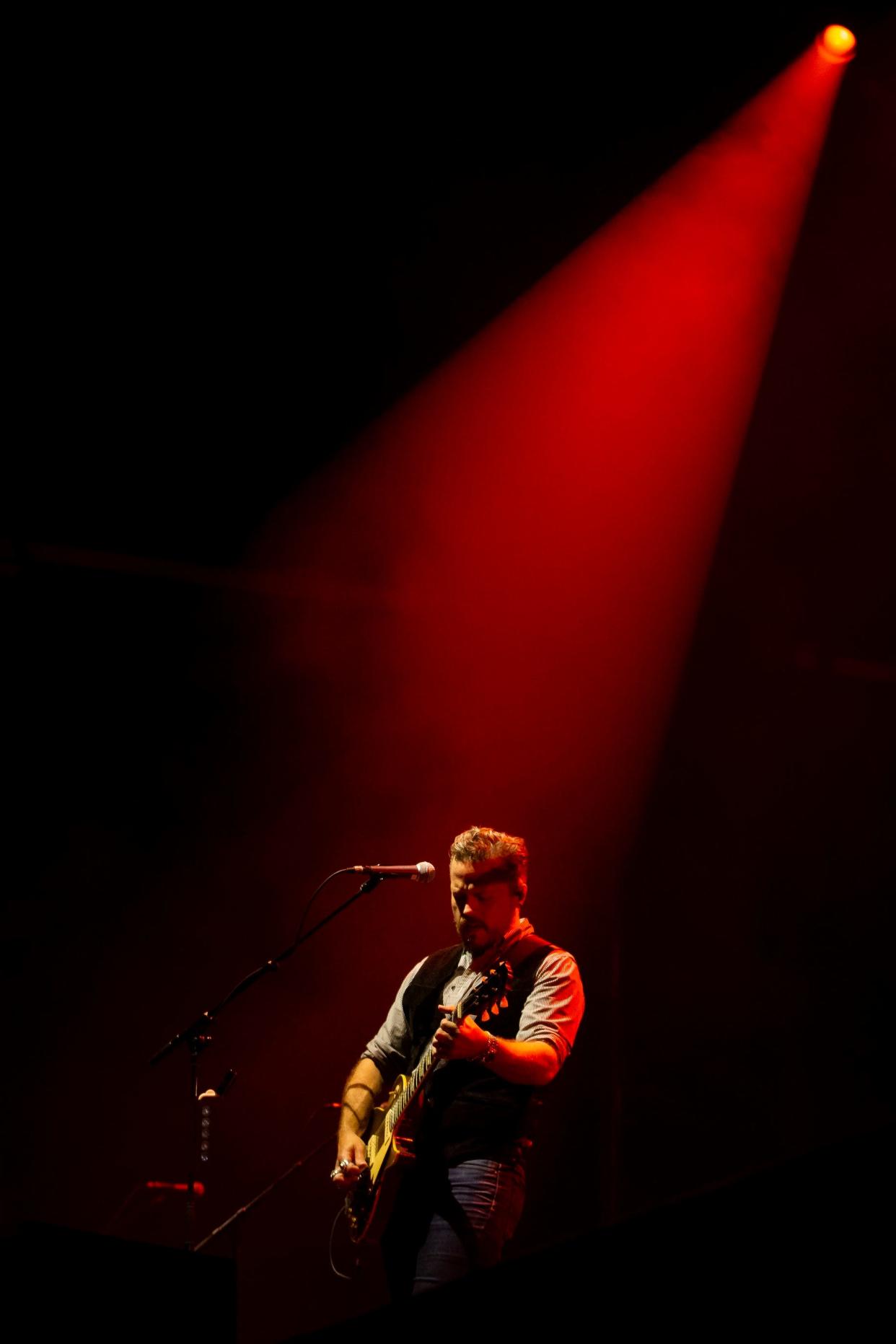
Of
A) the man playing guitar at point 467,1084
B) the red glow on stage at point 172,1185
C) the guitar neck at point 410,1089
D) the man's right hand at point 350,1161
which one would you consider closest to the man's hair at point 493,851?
the man playing guitar at point 467,1084

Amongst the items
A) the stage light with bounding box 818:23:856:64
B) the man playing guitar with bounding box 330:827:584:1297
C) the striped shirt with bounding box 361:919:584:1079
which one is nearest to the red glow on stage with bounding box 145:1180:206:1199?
the striped shirt with bounding box 361:919:584:1079

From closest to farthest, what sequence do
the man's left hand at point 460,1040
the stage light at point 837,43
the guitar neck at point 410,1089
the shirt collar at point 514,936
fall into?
the man's left hand at point 460,1040 → the guitar neck at point 410,1089 → the shirt collar at point 514,936 → the stage light at point 837,43

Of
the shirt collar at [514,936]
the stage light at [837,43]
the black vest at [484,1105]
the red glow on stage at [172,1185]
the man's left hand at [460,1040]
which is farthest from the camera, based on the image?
the stage light at [837,43]

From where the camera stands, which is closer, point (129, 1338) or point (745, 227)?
point (129, 1338)

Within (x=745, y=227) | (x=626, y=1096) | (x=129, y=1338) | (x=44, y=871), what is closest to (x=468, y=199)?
(x=745, y=227)

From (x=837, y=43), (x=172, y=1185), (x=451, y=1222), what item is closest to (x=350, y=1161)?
(x=451, y=1222)

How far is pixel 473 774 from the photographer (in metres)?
5.68

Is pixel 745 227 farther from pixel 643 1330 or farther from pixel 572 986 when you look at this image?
pixel 643 1330

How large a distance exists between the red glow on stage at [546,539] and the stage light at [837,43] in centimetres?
75

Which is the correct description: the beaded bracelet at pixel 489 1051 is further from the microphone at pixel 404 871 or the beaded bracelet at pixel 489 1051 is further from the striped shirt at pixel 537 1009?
the microphone at pixel 404 871

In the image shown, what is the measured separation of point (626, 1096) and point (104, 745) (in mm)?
2782

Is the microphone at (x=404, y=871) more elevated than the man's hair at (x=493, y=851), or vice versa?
the man's hair at (x=493, y=851)

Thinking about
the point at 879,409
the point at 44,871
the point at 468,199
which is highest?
the point at 468,199

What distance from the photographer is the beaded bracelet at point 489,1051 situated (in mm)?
2734
